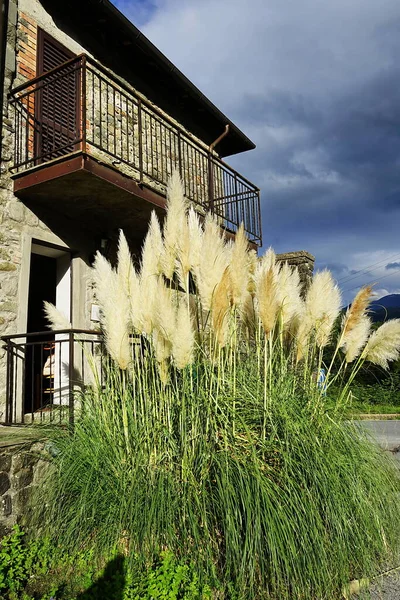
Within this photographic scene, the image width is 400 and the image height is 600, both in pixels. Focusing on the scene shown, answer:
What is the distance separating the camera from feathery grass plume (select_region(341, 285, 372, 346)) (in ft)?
10.5

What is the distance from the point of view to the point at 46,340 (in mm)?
6473

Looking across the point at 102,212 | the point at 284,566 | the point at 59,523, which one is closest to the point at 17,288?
the point at 102,212

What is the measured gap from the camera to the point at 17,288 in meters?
5.10

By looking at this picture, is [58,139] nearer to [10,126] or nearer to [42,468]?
[10,126]

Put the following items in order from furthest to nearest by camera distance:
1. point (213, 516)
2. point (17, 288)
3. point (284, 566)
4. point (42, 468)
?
1. point (17, 288)
2. point (42, 468)
3. point (213, 516)
4. point (284, 566)

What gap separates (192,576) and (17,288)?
3.67 metres

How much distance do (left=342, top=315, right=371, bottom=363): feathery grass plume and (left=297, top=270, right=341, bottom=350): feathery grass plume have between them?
148 mm

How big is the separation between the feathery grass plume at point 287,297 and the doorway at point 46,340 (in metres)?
2.13

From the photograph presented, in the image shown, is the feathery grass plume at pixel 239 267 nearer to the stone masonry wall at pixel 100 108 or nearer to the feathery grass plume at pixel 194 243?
the feathery grass plume at pixel 194 243

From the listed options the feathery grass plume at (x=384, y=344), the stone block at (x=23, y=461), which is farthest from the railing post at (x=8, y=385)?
the feathery grass plume at (x=384, y=344)

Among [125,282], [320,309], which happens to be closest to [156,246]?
[125,282]

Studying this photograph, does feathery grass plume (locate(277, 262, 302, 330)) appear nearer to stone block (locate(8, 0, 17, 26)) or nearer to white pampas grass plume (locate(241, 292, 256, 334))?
white pampas grass plume (locate(241, 292, 256, 334))

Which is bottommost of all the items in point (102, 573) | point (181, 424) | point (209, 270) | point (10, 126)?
point (102, 573)

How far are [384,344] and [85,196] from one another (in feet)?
12.3
